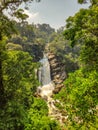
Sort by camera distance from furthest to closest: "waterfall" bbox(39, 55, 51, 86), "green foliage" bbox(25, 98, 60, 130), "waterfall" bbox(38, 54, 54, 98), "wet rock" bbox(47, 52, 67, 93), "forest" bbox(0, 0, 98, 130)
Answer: "waterfall" bbox(39, 55, 51, 86) < "wet rock" bbox(47, 52, 67, 93) < "waterfall" bbox(38, 54, 54, 98) < "green foliage" bbox(25, 98, 60, 130) < "forest" bbox(0, 0, 98, 130)

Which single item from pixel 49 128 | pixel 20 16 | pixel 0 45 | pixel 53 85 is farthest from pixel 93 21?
pixel 53 85

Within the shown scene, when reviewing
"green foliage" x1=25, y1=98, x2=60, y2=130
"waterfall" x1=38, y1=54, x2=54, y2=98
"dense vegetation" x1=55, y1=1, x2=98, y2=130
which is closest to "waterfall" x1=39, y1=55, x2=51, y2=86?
"waterfall" x1=38, y1=54, x2=54, y2=98

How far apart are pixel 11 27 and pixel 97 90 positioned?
725cm

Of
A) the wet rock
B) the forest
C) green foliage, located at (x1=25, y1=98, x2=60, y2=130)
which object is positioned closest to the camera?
the forest

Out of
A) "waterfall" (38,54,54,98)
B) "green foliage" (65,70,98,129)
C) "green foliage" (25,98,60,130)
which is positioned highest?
"waterfall" (38,54,54,98)

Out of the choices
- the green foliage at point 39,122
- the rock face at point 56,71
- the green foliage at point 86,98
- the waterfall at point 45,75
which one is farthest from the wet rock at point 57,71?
the green foliage at point 86,98

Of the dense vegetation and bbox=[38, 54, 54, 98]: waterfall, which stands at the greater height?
bbox=[38, 54, 54, 98]: waterfall

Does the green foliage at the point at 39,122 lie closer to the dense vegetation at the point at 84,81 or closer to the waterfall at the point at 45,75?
the dense vegetation at the point at 84,81

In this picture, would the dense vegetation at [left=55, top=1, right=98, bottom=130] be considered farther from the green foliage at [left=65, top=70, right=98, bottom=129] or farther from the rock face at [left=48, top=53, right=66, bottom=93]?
the rock face at [left=48, top=53, right=66, bottom=93]

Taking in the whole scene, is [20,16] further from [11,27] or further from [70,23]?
[70,23]

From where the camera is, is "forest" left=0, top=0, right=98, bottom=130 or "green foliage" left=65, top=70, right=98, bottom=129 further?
"forest" left=0, top=0, right=98, bottom=130

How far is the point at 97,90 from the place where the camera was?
38.3ft

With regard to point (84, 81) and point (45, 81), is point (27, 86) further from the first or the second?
point (45, 81)

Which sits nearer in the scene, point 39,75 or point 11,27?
point 11,27
